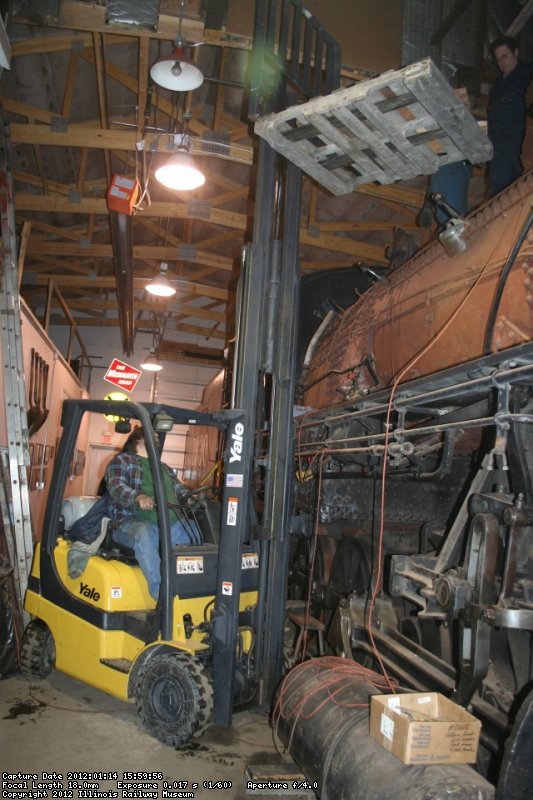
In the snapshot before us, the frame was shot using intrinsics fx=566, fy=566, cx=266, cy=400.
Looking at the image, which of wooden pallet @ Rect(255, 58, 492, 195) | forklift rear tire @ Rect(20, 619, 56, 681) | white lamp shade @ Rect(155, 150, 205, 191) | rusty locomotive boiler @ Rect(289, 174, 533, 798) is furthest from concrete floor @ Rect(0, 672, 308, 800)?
white lamp shade @ Rect(155, 150, 205, 191)

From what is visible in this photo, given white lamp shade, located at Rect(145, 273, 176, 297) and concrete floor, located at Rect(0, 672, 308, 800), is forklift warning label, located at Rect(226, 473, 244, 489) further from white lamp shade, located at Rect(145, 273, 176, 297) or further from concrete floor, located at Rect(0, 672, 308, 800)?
white lamp shade, located at Rect(145, 273, 176, 297)

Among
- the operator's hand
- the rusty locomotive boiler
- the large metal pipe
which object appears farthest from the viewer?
the operator's hand

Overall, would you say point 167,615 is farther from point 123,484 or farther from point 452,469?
point 452,469

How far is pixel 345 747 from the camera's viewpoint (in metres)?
2.94

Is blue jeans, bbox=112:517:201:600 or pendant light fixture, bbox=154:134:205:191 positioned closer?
blue jeans, bbox=112:517:201:600

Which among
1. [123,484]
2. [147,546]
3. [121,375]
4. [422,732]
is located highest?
[121,375]

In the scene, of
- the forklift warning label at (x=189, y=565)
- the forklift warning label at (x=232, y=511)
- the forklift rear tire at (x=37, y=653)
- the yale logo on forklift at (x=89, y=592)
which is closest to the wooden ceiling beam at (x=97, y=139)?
the forklift warning label at (x=232, y=511)

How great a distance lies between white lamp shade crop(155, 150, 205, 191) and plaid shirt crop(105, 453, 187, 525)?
3.61m

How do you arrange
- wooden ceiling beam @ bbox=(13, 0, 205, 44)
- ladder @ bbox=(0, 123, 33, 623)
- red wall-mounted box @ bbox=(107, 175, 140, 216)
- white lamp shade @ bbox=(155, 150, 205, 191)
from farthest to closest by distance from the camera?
red wall-mounted box @ bbox=(107, 175, 140, 216)
white lamp shade @ bbox=(155, 150, 205, 191)
wooden ceiling beam @ bbox=(13, 0, 205, 44)
ladder @ bbox=(0, 123, 33, 623)

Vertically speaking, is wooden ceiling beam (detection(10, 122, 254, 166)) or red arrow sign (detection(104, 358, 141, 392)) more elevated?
wooden ceiling beam (detection(10, 122, 254, 166))

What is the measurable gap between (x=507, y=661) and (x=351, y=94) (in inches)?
148

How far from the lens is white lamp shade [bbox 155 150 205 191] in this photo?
6551 mm

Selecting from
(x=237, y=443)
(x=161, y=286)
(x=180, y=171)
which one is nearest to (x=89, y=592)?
Answer: (x=237, y=443)

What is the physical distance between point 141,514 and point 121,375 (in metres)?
10.8
